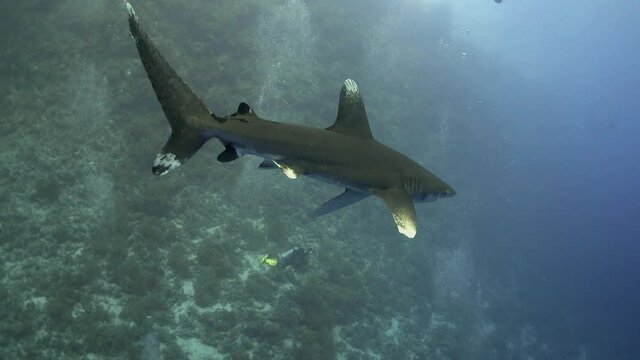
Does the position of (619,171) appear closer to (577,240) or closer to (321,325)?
(577,240)

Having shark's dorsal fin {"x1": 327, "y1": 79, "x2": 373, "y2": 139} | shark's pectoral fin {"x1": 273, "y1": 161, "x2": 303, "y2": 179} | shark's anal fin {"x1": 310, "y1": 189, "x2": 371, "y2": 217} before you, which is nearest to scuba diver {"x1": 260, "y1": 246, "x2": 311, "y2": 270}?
shark's anal fin {"x1": 310, "y1": 189, "x2": 371, "y2": 217}

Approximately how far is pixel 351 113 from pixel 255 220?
48.3ft

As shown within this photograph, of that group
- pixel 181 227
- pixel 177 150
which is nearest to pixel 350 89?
pixel 177 150

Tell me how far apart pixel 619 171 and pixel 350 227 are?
86051 millimetres

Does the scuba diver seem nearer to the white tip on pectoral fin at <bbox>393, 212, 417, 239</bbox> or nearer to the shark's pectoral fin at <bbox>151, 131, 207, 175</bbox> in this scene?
the white tip on pectoral fin at <bbox>393, 212, 417, 239</bbox>

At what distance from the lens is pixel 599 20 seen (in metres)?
172

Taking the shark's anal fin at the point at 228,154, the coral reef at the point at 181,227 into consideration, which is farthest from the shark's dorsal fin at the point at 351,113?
the coral reef at the point at 181,227

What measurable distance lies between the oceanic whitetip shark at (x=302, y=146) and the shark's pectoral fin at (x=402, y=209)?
0.04 feet

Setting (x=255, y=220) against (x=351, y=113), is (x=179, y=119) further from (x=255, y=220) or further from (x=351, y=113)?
(x=255, y=220)

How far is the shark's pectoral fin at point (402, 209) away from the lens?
5426 mm

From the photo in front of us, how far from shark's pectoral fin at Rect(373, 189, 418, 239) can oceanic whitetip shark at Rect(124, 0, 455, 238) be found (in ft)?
0.04

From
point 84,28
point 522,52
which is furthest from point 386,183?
point 522,52

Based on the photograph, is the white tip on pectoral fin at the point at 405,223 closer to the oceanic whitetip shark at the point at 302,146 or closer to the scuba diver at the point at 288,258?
the oceanic whitetip shark at the point at 302,146

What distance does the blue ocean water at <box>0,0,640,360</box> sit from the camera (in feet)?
48.7
